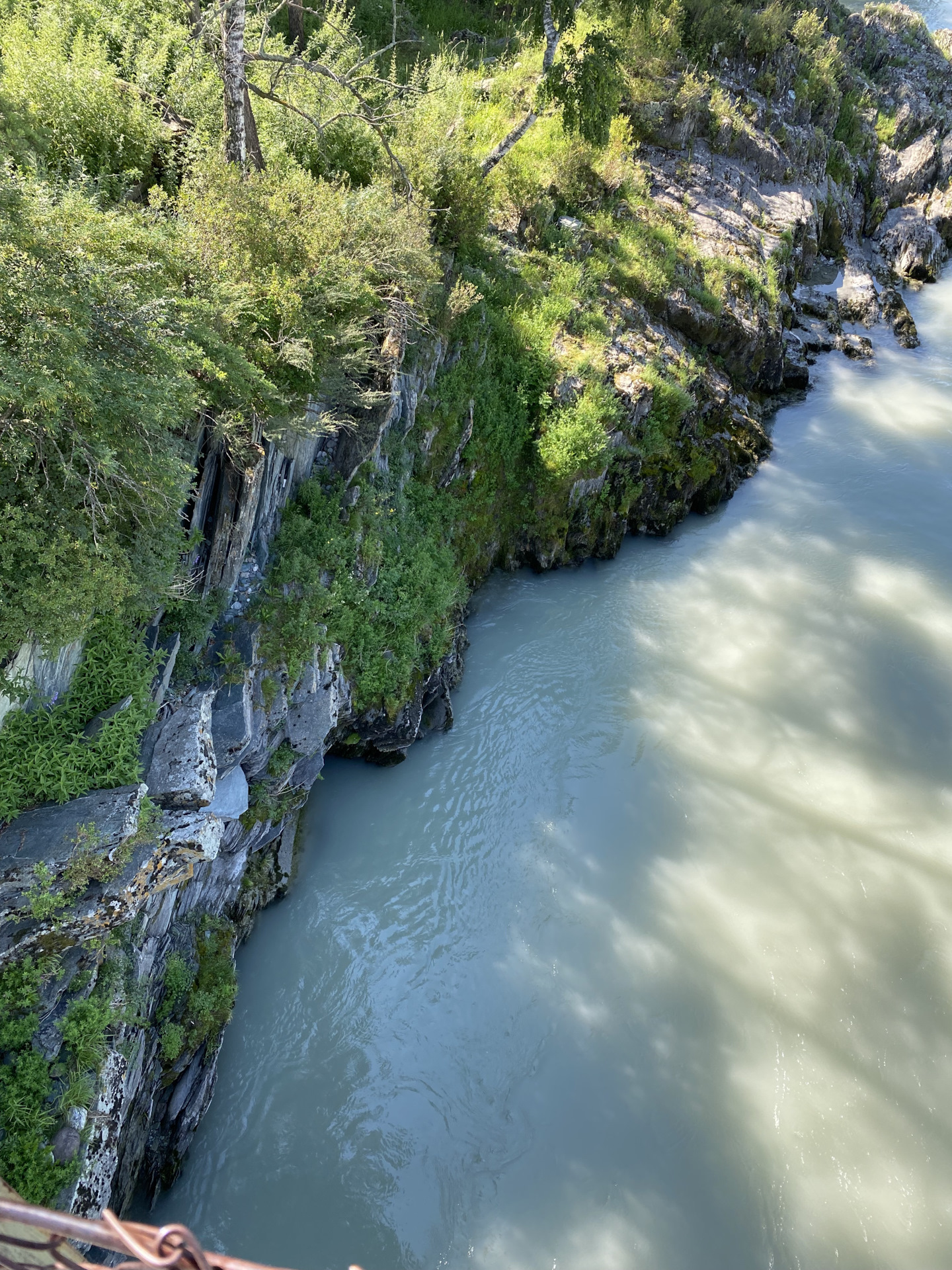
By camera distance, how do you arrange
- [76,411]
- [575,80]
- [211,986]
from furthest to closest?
1. [575,80]
2. [211,986]
3. [76,411]

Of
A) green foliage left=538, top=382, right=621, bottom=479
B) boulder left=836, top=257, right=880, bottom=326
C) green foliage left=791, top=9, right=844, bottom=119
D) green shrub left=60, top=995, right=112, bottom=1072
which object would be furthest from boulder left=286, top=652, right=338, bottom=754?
green foliage left=791, top=9, right=844, bottom=119

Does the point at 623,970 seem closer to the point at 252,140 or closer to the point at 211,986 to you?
the point at 211,986

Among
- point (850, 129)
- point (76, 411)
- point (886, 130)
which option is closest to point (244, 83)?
point (76, 411)

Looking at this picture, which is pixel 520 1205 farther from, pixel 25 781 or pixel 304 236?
pixel 304 236

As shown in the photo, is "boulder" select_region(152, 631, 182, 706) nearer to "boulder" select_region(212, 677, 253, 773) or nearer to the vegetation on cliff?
the vegetation on cliff

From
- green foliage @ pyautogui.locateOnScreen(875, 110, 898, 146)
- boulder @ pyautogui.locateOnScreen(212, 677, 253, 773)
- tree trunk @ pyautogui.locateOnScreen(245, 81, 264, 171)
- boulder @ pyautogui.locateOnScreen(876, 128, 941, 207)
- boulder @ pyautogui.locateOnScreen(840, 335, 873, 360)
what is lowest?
boulder @ pyautogui.locateOnScreen(212, 677, 253, 773)

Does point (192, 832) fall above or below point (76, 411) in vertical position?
below

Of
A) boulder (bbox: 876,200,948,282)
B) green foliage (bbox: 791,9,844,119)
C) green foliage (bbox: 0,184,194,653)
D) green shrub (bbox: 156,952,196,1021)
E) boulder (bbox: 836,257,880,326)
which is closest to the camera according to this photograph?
green foliage (bbox: 0,184,194,653)
